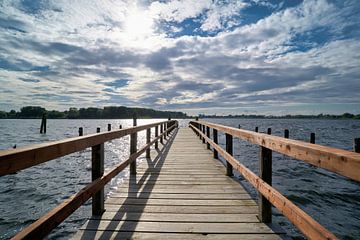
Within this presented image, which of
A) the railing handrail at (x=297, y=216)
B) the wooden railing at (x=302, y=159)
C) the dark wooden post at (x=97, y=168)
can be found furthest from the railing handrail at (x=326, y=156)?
the dark wooden post at (x=97, y=168)

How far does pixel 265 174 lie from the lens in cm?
293

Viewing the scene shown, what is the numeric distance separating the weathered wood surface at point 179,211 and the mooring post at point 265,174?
0.12 meters

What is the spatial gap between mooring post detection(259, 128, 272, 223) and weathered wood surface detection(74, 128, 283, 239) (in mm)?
122

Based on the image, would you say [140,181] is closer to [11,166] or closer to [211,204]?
[211,204]

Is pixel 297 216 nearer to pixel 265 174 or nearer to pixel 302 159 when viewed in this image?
pixel 302 159

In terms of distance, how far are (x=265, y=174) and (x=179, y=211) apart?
135cm

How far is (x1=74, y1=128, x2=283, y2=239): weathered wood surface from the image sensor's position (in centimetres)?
277

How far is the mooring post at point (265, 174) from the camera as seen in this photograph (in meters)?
2.92

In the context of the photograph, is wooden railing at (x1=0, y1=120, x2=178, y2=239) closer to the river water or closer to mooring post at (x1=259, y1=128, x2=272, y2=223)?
mooring post at (x1=259, y1=128, x2=272, y2=223)

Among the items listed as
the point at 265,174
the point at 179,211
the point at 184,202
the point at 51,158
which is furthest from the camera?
the point at 184,202

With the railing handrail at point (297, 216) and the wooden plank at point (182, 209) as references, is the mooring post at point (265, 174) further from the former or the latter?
the wooden plank at point (182, 209)

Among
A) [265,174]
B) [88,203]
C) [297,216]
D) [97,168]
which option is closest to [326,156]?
[297,216]

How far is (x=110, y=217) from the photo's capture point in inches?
124

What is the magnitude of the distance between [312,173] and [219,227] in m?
11.3
